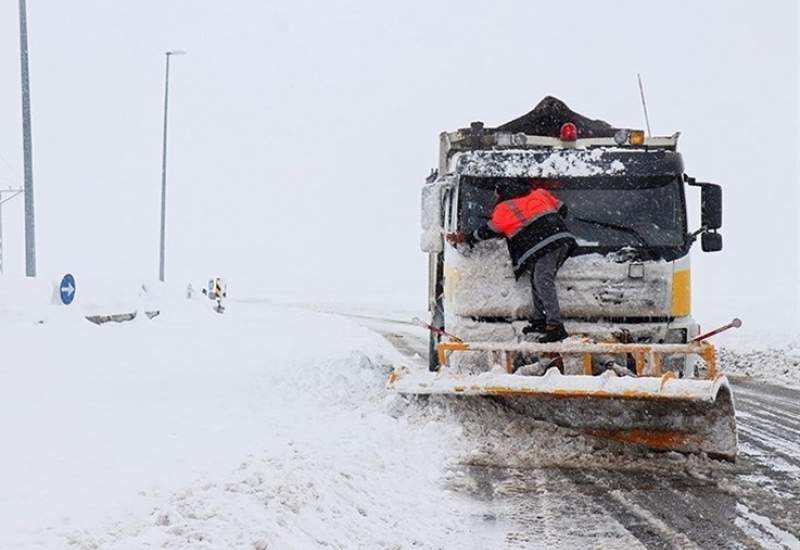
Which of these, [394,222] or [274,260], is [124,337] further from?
[394,222]

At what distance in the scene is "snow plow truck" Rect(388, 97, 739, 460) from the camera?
261 inches

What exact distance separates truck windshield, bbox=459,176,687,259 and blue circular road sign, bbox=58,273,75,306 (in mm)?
6154

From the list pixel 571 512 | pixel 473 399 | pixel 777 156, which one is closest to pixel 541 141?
pixel 473 399

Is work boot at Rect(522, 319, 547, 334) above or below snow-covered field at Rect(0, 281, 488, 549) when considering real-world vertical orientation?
above

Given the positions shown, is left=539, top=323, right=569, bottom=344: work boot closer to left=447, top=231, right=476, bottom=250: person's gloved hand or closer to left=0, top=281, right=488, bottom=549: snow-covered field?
left=447, top=231, right=476, bottom=250: person's gloved hand

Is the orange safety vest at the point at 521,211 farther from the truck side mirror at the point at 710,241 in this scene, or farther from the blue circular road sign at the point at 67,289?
the blue circular road sign at the point at 67,289

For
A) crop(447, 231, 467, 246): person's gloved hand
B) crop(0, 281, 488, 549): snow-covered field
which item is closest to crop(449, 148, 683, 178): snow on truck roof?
crop(447, 231, 467, 246): person's gloved hand

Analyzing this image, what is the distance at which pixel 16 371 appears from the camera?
807 centimetres

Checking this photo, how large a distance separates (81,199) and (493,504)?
70.9 meters

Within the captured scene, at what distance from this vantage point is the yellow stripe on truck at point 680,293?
301 inches

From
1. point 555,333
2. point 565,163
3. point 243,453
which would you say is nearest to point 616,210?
point 565,163

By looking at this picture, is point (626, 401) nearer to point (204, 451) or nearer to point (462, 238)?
point (462, 238)

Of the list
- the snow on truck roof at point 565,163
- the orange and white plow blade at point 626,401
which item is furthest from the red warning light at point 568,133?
the orange and white plow blade at point 626,401

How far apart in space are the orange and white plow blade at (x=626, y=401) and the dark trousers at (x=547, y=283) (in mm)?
760
